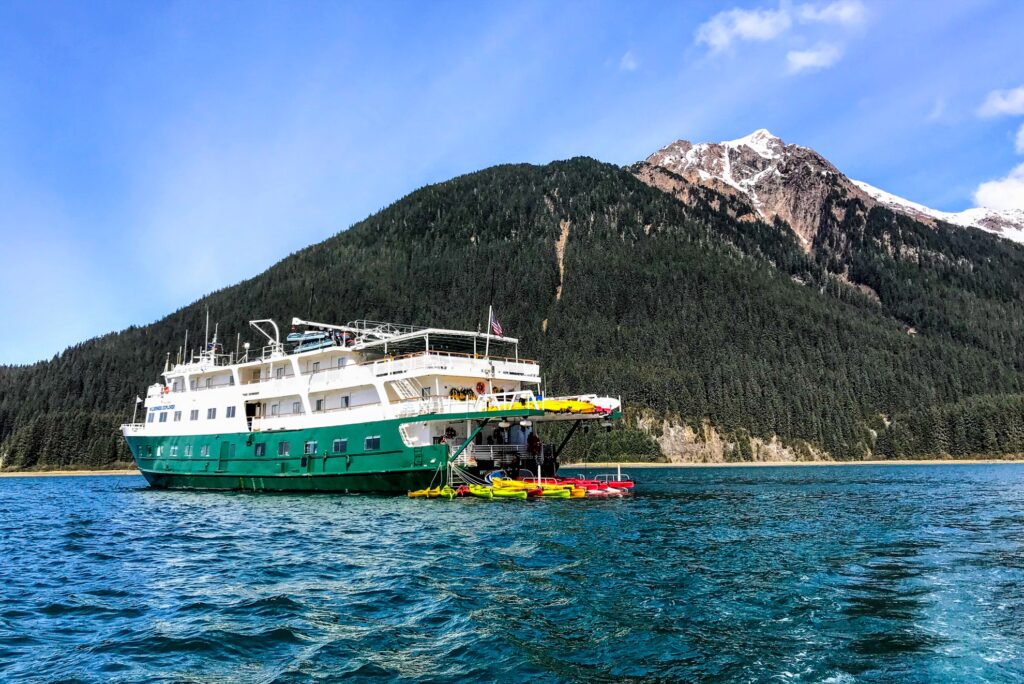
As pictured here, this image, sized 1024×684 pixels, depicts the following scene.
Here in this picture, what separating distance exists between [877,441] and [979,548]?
135406 millimetres

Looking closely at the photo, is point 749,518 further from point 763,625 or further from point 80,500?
point 80,500

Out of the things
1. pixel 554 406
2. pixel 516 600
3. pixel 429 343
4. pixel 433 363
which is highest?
pixel 429 343

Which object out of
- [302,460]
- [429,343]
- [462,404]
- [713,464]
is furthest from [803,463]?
[302,460]

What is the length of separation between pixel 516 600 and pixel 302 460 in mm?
30997

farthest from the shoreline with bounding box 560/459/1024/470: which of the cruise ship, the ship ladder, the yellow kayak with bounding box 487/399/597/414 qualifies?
the yellow kayak with bounding box 487/399/597/414

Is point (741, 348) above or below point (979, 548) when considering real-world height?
above

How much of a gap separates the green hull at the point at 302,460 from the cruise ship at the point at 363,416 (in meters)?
0.07

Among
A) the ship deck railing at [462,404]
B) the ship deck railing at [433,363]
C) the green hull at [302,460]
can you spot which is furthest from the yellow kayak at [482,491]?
the ship deck railing at [433,363]

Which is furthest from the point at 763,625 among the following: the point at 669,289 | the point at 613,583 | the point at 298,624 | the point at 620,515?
the point at 669,289

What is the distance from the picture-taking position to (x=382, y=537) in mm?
23844

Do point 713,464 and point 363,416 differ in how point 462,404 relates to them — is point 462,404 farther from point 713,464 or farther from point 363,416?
point 713,464

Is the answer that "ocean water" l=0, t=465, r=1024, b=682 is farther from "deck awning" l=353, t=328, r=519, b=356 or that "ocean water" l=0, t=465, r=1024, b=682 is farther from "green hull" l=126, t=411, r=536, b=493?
"deck awning" l=353, t=328, r=519, b=356

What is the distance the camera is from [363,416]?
41531mm

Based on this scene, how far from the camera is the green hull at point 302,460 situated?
127 feet
